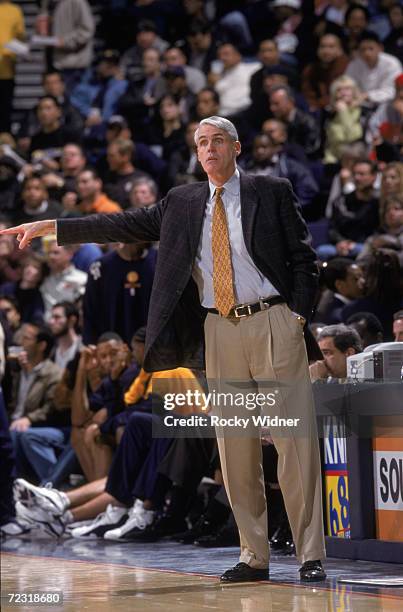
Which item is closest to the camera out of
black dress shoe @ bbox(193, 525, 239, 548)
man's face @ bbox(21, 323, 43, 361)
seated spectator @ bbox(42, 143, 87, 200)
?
black dress shoe @ bbox(193, 525, 239, 548)

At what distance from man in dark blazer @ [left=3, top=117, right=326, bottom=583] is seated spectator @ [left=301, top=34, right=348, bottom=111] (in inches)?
327

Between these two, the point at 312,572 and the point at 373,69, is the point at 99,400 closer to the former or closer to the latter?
the point at 312,572

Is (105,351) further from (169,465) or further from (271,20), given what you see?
(271,20)

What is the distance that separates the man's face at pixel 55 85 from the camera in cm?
1477

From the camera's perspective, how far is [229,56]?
1425cm

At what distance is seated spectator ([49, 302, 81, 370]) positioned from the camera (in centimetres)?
1002

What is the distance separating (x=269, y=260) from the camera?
5250 millimetres

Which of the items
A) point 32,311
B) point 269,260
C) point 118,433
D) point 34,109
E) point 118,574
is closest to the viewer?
point 269,260

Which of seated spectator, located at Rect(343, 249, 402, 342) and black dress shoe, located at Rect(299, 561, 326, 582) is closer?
black dress shoe, located at Rect(299, 561, 326, 582)

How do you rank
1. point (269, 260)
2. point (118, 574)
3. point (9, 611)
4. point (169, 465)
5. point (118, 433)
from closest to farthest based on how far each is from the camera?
point (9, 611) → point (269, 260) → point (118, 574) → point (169, 465) → point (118, 433)

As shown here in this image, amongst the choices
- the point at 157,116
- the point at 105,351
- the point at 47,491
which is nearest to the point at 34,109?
the point at 157,116

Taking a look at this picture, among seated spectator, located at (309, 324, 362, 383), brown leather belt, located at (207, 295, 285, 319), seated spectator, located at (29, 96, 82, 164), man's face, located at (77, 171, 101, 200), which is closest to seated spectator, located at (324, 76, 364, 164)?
man's face, located at (77, 171, 101, 200)

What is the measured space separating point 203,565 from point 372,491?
3.07ft

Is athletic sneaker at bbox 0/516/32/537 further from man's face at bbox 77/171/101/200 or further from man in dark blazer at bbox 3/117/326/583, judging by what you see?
man's face at bbox 77/171/101/200
